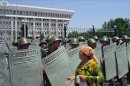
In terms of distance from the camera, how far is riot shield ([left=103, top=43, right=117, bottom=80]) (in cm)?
883

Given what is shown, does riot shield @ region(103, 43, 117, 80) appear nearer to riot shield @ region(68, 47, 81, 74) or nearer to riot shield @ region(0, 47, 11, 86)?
riot shield @ region(68, 47, 81, 74)

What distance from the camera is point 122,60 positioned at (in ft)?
31.3

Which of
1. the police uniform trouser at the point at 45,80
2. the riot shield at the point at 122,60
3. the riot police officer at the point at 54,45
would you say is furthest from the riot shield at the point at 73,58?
the riot shield at the point at 122,60

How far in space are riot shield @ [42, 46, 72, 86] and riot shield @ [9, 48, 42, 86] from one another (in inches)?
8.4

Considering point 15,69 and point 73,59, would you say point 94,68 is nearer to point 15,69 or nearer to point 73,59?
point 15,69

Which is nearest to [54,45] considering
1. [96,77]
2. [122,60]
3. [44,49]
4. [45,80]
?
[45,80]

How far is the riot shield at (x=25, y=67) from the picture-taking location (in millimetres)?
5875

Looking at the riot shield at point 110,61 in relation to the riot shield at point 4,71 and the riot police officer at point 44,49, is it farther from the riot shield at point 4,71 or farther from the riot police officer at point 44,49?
the riot shield at point 4,71

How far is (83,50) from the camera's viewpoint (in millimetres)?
5062

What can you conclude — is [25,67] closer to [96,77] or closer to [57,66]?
[57,66]

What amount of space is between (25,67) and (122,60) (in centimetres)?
420

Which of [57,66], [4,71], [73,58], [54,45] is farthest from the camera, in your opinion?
[73,58]

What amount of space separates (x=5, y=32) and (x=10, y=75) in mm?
8872

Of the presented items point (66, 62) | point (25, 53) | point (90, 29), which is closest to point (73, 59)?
point (66, 62)
